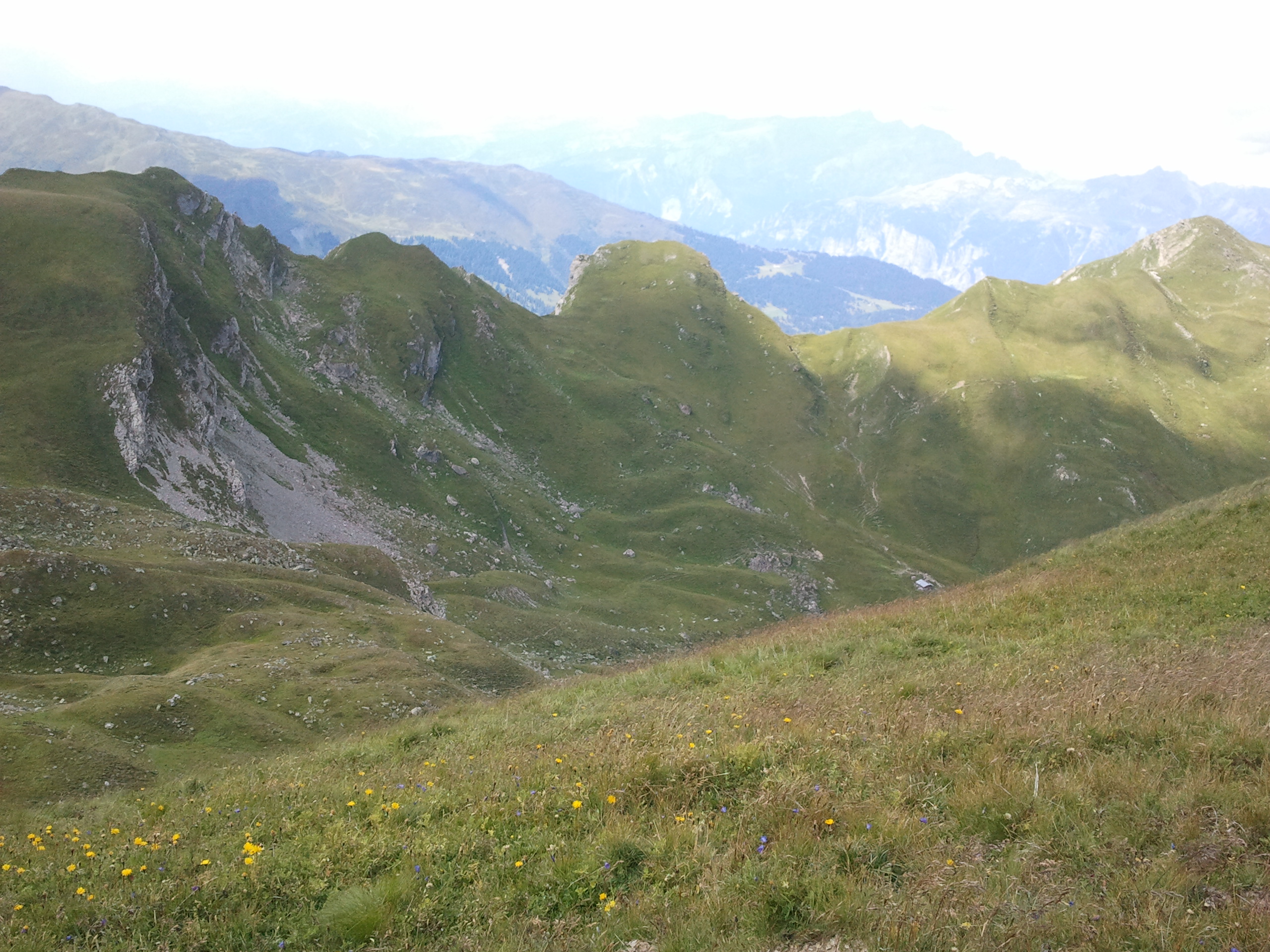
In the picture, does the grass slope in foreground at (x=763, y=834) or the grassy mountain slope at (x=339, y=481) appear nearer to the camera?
the grass slope in foreground at (x=763, y=834)

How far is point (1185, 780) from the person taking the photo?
761 centimetres

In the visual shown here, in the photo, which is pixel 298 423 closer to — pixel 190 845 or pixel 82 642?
pixel 82 642

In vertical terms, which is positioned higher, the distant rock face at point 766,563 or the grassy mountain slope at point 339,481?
the grassy mountain slope at point 339,481

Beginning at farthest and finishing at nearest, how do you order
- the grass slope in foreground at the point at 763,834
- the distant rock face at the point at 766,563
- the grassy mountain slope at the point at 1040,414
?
the grassy mountain slope at the point at 1040,414
the distant rock face at the point at 766,563
the grass slope in foreground at the point at 763,834

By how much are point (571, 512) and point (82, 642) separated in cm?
8311

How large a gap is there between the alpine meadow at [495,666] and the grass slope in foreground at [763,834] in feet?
0.16

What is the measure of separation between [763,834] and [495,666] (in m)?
43.7

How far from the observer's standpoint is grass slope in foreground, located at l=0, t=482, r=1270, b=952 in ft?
20.2

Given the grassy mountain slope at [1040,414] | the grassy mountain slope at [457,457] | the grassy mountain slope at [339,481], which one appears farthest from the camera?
the grassy mountain slope at [1040,414]

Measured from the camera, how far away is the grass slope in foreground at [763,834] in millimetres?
6168

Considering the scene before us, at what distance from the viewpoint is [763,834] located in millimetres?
7414

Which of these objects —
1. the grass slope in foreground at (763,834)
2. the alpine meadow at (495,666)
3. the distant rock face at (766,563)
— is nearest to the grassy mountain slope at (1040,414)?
the alpine meadow at (495,666)

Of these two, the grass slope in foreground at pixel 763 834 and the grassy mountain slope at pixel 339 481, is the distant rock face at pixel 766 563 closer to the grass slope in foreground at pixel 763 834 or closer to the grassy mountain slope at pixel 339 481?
the grassy mountain slope at pixel 339 481

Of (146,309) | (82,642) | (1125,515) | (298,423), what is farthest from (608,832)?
(1125,515)
